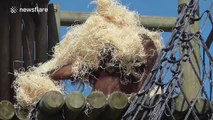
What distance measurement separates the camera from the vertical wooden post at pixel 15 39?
427 centimetres

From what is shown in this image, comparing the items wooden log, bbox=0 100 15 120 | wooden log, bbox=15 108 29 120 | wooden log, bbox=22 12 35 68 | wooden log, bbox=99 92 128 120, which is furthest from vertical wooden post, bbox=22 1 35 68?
wooden log, bbox=99 92 128 120

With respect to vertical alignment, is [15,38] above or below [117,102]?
above

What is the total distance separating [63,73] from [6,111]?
50 centimetres

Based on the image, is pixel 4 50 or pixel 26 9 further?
pixel 26 9

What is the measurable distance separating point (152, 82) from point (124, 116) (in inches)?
6.3

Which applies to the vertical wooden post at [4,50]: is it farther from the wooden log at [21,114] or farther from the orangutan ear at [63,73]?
the wooden log at [21,114]

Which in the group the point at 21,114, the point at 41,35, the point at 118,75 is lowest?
the point at 21,114

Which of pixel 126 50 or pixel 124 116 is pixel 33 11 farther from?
pixel 124 116

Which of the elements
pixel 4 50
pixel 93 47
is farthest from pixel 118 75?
pixel 4 50

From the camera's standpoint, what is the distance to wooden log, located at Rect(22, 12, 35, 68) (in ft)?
14.5

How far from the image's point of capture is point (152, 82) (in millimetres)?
2857

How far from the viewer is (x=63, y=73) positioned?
3438 millimetres

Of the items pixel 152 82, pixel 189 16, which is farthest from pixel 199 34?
pixel 152 82

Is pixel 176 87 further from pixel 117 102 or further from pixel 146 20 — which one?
pixel 146 20
